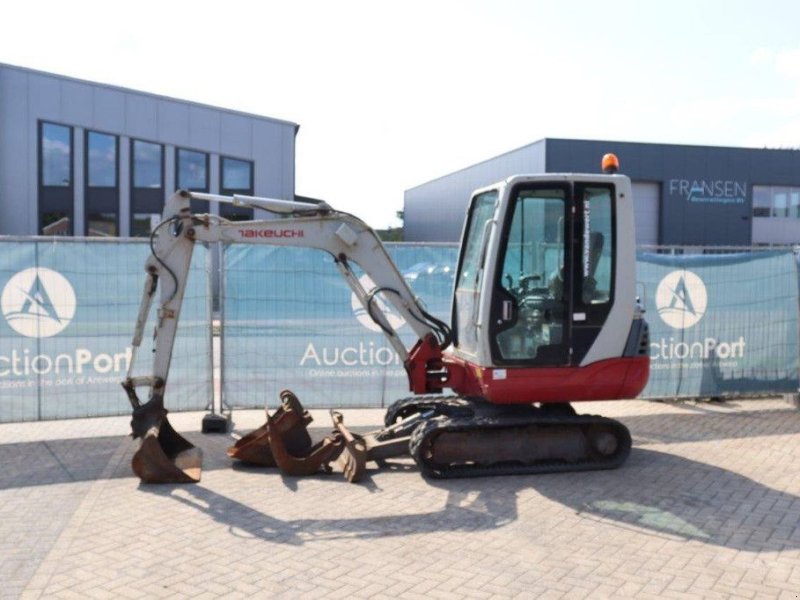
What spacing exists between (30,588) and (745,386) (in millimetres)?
9452

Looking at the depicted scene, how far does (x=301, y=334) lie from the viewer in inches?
389

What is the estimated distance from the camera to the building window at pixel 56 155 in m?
31.0

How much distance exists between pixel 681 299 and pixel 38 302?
26.7ft

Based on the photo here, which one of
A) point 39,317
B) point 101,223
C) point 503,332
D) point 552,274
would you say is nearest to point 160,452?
point 39,317

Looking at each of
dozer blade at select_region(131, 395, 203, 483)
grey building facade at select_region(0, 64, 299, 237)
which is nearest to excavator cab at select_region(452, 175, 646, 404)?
dozer blade at select_region(131, 395, 203, 483)

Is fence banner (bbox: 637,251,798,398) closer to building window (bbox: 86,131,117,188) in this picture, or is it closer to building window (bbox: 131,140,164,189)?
building window (bbox: 131,140,164,189)

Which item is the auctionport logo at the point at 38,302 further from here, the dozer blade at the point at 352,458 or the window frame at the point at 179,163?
the window frame at the point at 179,163

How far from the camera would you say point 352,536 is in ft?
19.1

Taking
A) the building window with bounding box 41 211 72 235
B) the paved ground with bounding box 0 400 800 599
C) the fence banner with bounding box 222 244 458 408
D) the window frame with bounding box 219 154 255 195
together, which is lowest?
the paved ground with bounding box 0 400 800 599

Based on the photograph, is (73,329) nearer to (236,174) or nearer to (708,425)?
(708,425)

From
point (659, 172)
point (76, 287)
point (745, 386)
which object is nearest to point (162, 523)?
point (76, 287)

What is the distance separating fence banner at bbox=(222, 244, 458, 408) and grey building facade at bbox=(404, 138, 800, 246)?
26.3 metres

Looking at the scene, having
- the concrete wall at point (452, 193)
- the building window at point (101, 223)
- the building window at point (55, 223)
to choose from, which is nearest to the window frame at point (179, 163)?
the building window at point (101, 223)

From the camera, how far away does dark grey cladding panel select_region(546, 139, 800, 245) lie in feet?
121
